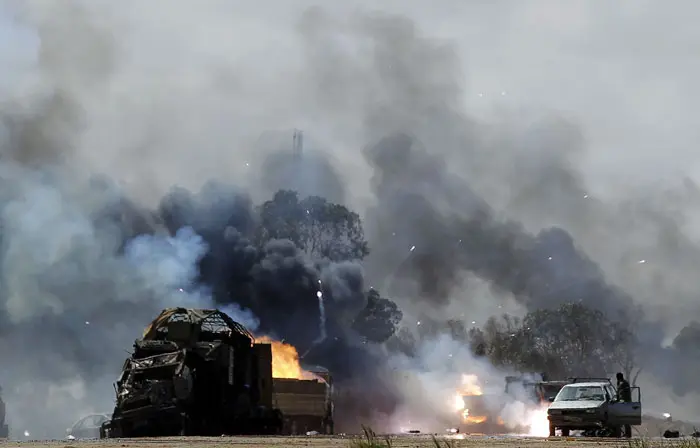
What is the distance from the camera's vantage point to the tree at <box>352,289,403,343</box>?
7200 centimetres

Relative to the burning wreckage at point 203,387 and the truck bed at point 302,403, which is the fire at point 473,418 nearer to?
the truck bed at point 302,403

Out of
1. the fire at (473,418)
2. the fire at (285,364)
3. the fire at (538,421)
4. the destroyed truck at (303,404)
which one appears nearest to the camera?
the destroyed truck at (303,404)

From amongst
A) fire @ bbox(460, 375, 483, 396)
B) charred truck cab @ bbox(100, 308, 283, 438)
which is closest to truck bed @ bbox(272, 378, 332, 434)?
charred truck cab @ bbox(100, 308, 283, 438)

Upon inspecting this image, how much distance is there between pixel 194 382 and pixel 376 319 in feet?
141

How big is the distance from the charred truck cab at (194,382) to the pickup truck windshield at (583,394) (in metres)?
11.8

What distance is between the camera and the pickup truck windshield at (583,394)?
2928 cm

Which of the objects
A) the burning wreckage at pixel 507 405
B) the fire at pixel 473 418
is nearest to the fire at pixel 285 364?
the burning wreckage at pixel 507 405

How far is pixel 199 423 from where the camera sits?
32.2 metres

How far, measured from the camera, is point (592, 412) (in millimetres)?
28328

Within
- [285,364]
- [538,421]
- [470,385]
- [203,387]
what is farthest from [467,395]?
[203,387]

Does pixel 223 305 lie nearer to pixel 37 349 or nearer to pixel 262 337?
pixel 262 337

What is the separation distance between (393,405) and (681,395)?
62932 mm

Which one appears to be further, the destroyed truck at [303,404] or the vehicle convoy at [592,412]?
the destroyed truck at [303,404]

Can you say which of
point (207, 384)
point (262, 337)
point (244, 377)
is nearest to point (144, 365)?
point (207, 384)
